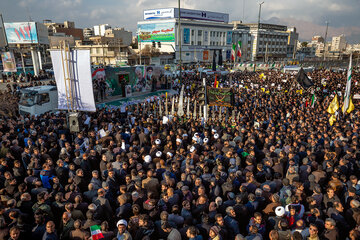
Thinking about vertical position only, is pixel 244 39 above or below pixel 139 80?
above

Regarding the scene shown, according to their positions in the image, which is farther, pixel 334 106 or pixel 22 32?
pixel 22 32

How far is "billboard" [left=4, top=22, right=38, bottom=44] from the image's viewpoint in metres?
29.9

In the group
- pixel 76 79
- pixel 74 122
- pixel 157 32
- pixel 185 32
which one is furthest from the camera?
pixel 157 32

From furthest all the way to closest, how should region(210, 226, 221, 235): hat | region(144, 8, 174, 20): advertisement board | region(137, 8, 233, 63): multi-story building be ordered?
region(144, 8, 174, 20): advertisement board
region(137, 8, 233, 63): multi-story building
region(210, 226, 221, 235): hat

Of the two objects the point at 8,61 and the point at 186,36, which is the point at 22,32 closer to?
the point at 8,61

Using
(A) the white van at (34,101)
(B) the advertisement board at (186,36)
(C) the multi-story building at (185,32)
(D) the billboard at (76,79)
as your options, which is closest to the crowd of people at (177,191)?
(D) the billboard at (76,79)

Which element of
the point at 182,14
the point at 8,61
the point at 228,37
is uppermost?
the point at 182,14

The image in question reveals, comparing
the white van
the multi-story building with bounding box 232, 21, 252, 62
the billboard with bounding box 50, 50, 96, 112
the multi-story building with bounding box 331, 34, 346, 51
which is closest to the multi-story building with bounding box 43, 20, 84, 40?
the multi-story building with bounding box 232, 21, 252, 62

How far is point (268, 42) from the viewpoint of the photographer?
91.9 m

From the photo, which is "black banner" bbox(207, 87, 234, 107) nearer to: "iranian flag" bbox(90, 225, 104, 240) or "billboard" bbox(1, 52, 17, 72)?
"iranian flag" bbox(90, 225, 104, 240)

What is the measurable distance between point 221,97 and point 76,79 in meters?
6.72

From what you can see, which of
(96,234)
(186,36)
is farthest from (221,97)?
(186,36)

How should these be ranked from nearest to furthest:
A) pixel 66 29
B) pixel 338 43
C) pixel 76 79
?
pixel 76 79, pixel 66 29, pixel 338 43

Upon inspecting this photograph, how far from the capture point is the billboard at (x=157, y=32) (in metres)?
64.3
